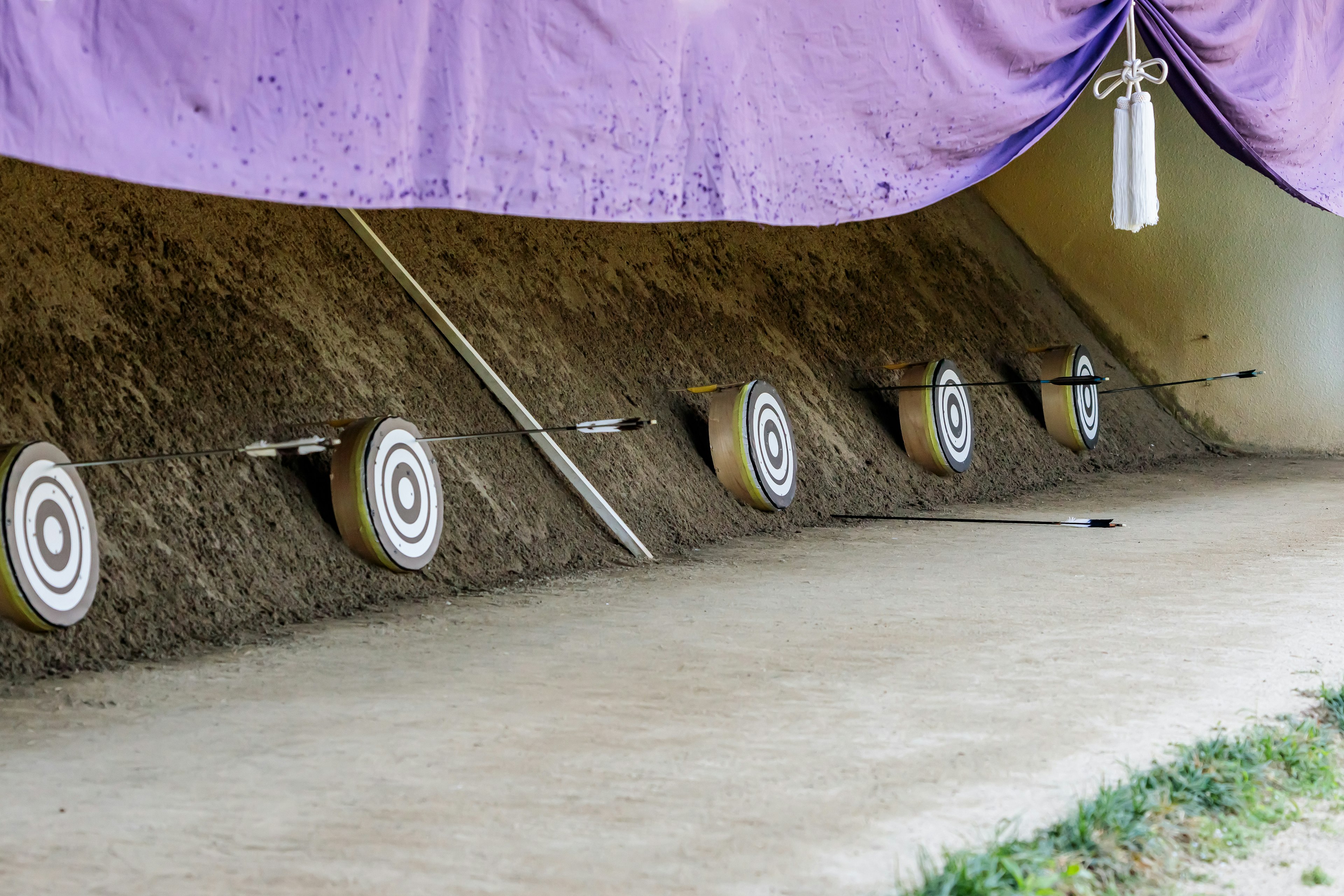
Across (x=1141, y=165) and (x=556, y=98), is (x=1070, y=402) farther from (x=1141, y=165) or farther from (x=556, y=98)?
(x=556, y=98)

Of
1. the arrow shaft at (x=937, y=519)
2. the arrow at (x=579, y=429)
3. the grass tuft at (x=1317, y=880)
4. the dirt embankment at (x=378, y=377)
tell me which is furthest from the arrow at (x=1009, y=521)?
the grass tuft at (x=1317, y=880)

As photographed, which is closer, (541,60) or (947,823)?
(947,823)

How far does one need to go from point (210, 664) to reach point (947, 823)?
5.76 feet

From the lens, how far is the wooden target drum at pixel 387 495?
353 centimetres

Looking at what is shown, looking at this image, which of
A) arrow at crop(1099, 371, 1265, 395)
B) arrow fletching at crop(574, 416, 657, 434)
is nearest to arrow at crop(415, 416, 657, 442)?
arrow fletching at crop(574, 416, 657, 434)

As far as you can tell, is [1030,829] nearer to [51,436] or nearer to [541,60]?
[541,60]

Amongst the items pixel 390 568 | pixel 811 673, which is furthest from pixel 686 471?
pixel 811 673

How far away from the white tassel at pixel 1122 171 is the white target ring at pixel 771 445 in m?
1.41

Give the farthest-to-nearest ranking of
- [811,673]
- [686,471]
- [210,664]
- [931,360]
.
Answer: [931,360] → [686,471] → [210,664] → [811,673]

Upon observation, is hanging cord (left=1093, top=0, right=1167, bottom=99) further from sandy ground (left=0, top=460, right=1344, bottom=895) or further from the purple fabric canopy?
sandy ground (left=0, top=460, right=1344, bottom=895)

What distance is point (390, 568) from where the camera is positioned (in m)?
3.62

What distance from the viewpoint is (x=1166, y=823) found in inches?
71.8

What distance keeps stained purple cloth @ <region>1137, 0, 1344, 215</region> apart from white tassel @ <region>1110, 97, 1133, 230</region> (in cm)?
37

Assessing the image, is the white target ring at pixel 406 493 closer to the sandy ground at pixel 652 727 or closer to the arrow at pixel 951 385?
the sandy ground at pixel 652 727
